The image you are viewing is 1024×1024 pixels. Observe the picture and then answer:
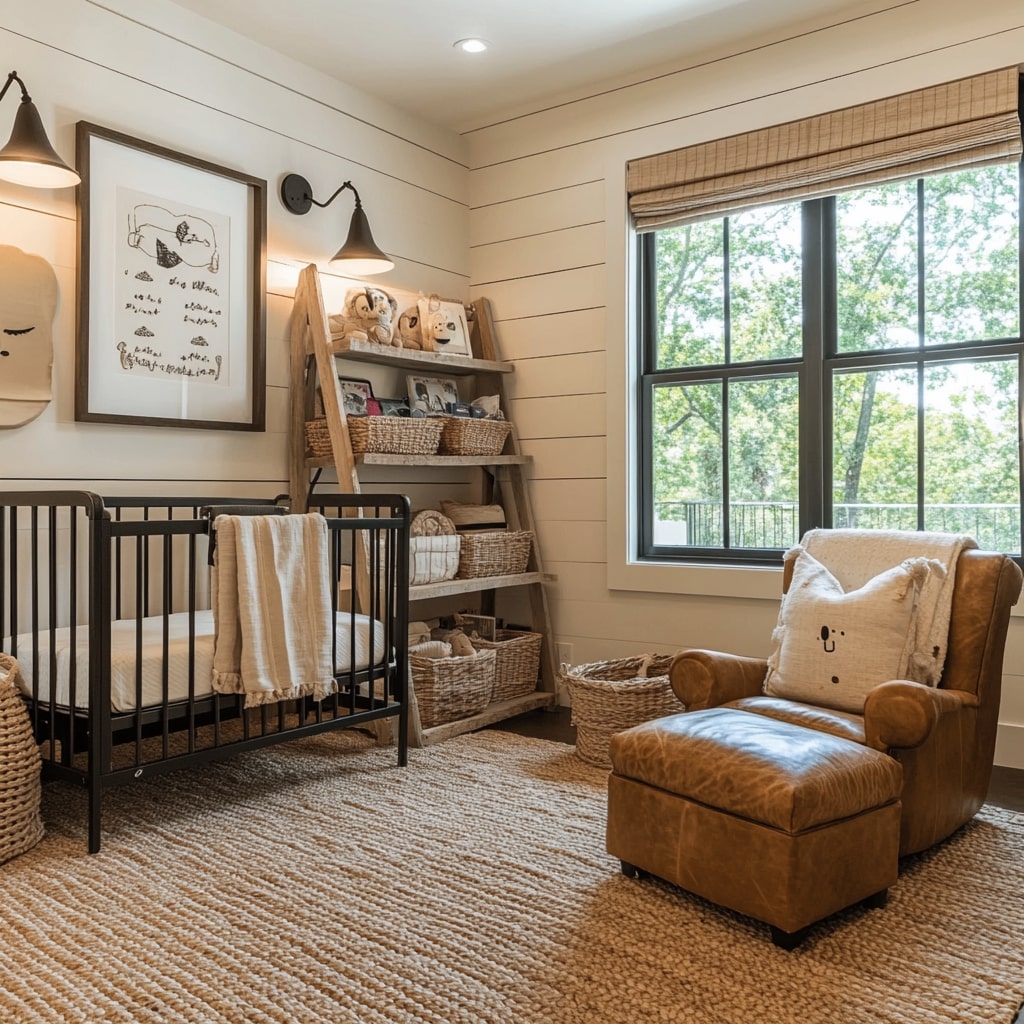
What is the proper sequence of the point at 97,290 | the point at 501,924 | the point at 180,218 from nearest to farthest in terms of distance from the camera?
the point at 501,924
the point at 97,290
the point at 180,218

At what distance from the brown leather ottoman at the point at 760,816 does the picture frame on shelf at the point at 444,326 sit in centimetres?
204

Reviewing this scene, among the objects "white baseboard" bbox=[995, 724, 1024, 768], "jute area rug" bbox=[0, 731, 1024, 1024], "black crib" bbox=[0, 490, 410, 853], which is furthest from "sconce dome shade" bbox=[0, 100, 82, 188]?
"white baseboard" bbox=[995, 724, 1024, 768]

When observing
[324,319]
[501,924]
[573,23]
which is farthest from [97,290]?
[501,924]

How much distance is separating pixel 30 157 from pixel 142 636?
125cm

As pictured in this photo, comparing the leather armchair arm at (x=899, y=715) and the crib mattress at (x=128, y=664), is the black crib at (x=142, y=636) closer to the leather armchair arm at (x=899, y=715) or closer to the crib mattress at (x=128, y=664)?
the crib mattress at (x=128, y=664)

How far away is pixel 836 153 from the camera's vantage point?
3.13 m

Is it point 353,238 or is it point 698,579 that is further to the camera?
point 698,579

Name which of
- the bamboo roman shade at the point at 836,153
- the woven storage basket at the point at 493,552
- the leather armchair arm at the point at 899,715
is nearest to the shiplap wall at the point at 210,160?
the woven storage basket at the point at 493,552

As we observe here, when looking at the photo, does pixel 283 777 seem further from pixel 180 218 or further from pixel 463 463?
pixel 180 218

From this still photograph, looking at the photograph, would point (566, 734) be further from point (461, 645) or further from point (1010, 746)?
point (1010, 746)


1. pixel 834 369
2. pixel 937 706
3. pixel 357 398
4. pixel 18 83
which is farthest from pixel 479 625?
pixel 18 83

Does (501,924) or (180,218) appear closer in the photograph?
(501,924)

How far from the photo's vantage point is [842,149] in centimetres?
312

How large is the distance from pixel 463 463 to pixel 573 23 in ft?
5.19
